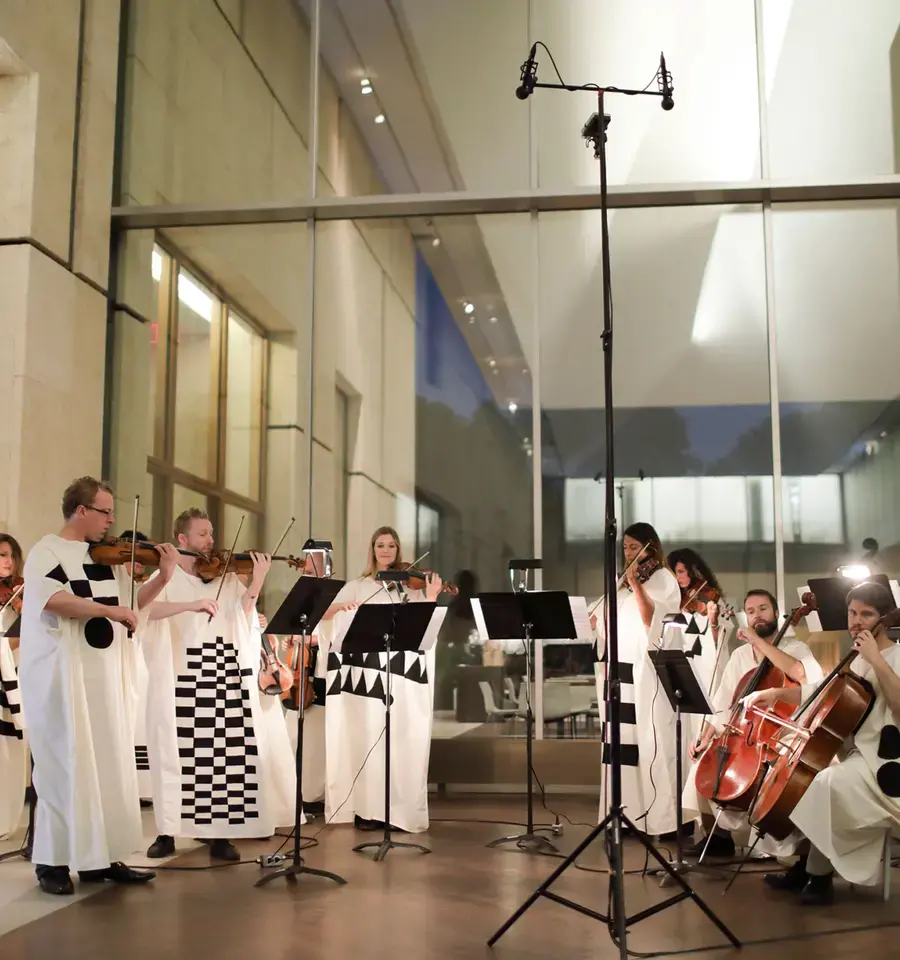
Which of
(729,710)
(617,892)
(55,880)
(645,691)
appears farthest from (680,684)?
(55,880)

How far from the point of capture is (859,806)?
4.62 meters

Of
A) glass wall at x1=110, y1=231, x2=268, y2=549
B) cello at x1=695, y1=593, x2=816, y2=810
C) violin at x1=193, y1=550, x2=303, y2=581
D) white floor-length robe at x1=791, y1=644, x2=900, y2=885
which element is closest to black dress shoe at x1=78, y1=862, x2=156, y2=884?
violin at x1=193, y1=550, x2=303, y2=581

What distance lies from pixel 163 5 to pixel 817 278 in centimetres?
614

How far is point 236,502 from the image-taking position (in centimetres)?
912

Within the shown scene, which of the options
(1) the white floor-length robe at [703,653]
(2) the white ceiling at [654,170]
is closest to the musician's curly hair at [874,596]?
(1) the white floor-length robe at [703,653]

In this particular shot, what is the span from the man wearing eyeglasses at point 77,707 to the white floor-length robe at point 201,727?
0.61m

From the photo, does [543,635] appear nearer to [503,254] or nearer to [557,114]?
[503,254]

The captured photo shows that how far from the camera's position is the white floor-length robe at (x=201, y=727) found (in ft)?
18.6

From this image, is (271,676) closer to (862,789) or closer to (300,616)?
(300,616)

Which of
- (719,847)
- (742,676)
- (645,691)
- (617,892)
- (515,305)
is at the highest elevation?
(515,305)

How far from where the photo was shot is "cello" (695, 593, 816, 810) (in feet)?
16.9

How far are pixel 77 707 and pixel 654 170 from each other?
660 cm

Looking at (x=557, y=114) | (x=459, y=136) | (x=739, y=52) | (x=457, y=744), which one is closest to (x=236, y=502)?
(x=457, y=744)

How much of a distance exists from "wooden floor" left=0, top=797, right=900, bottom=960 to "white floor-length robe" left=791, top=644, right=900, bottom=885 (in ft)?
0.73
